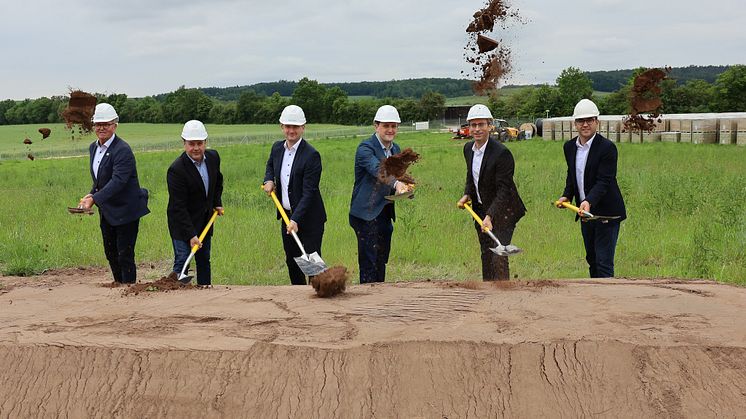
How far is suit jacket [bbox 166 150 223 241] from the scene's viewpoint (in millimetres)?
6086

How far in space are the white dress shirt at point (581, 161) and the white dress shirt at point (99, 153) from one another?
386 cm

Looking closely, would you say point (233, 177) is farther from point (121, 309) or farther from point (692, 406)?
point (692, 406)

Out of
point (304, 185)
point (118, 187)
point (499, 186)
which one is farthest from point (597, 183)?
point (118, 187)

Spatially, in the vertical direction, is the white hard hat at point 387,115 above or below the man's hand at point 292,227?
above

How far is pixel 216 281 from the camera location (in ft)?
26.2

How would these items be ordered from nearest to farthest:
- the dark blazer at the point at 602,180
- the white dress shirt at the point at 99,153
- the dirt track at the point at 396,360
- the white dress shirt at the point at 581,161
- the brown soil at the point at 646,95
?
the dirt track at the point at 396,360
the dark blazer at the point at 602,180
the white dress shirt at the point at 581,161
the white dress shirt at the point at 99,153
the brown soil at the point at 646,95

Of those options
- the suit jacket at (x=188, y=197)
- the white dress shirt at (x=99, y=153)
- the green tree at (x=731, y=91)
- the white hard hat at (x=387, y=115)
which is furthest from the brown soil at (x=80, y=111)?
the green tree at (x=731, y=91)

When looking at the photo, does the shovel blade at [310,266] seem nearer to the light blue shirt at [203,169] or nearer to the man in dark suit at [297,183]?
the man in dark suit at [297,183]

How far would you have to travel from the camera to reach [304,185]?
606cm

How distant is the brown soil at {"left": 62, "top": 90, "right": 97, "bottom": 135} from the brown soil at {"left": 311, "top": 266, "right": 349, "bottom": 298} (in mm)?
3921

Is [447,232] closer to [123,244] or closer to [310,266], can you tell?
[310,266]

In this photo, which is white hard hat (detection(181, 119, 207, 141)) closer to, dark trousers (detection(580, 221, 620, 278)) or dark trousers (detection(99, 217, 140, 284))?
dark trousers (detection(99, 217, 140, 284))

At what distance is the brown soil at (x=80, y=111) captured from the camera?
303 inches

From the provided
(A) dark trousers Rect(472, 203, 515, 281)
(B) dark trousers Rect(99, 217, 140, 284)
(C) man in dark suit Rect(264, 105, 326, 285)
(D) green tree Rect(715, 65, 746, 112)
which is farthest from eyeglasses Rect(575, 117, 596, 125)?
(D) green tree Rect(715, 65, 746, 112)
